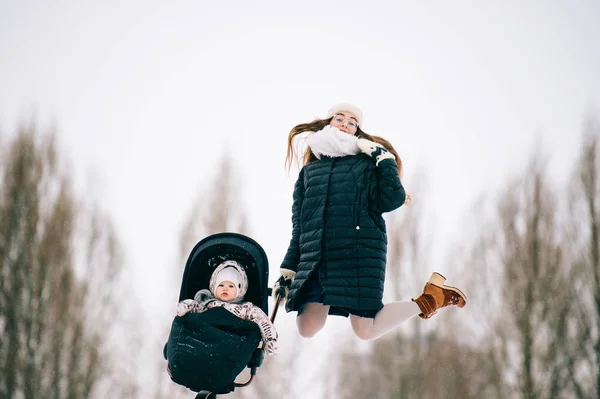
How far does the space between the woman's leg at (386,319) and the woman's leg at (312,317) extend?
0.19 metres

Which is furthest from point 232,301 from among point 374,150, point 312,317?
point 374,150

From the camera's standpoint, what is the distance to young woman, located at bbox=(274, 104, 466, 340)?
Result: 165 inches

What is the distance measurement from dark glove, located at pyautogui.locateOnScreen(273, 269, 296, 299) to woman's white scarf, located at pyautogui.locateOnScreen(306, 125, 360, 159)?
76cm

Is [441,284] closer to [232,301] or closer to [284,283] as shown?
[284,283]

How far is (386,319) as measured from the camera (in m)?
4.25

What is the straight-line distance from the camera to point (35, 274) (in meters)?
12.8

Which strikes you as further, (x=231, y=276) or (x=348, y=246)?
(x=231, y=276)

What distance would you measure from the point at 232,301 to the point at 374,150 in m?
1.22

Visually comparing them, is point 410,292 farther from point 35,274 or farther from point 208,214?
point 35,274

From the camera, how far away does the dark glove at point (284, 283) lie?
4.46 m

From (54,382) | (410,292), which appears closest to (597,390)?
(410,292)

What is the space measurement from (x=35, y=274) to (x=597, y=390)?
9.47 metres

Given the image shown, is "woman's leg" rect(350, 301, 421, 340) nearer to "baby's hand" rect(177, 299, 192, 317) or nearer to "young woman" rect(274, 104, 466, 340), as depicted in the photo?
"young woman" rect(274, 104, 466, 340)

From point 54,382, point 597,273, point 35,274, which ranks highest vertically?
point 597,273
